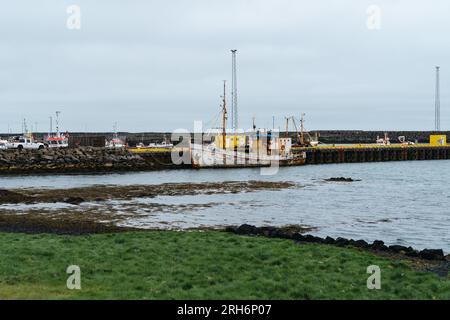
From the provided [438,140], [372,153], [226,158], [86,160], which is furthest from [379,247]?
[438,140]

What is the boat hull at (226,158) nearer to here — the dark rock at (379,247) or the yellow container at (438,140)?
the yellow container at (438,140)

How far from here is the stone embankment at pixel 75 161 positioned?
7888cm

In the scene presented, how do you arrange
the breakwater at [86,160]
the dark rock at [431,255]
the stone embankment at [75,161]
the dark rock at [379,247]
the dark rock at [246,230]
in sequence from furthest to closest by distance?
the breakwater at [86,160], the stone embankment at [75,161], the dark rock at [246,230], the dark rock at [379,247], the dark rock at [431,255]

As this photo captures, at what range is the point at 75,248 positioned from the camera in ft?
65.4

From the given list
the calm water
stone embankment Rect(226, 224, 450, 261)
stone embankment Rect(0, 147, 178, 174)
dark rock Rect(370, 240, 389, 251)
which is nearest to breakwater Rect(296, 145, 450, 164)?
stone embankment Rect(0, 147, 178, 174)

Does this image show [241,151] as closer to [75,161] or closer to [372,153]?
[75,161]

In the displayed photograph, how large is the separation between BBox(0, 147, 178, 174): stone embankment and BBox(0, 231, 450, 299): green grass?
5888cm

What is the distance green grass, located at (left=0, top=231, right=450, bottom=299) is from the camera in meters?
14.2

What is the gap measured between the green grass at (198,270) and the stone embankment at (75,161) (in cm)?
5888

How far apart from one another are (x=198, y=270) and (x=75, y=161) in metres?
69.5

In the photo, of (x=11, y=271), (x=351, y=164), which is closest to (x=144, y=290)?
(x=11, y=271)

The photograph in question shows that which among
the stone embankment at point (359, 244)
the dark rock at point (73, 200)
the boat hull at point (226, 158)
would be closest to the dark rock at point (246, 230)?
the stone embankment at point (359, 244)

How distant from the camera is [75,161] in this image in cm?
8288
